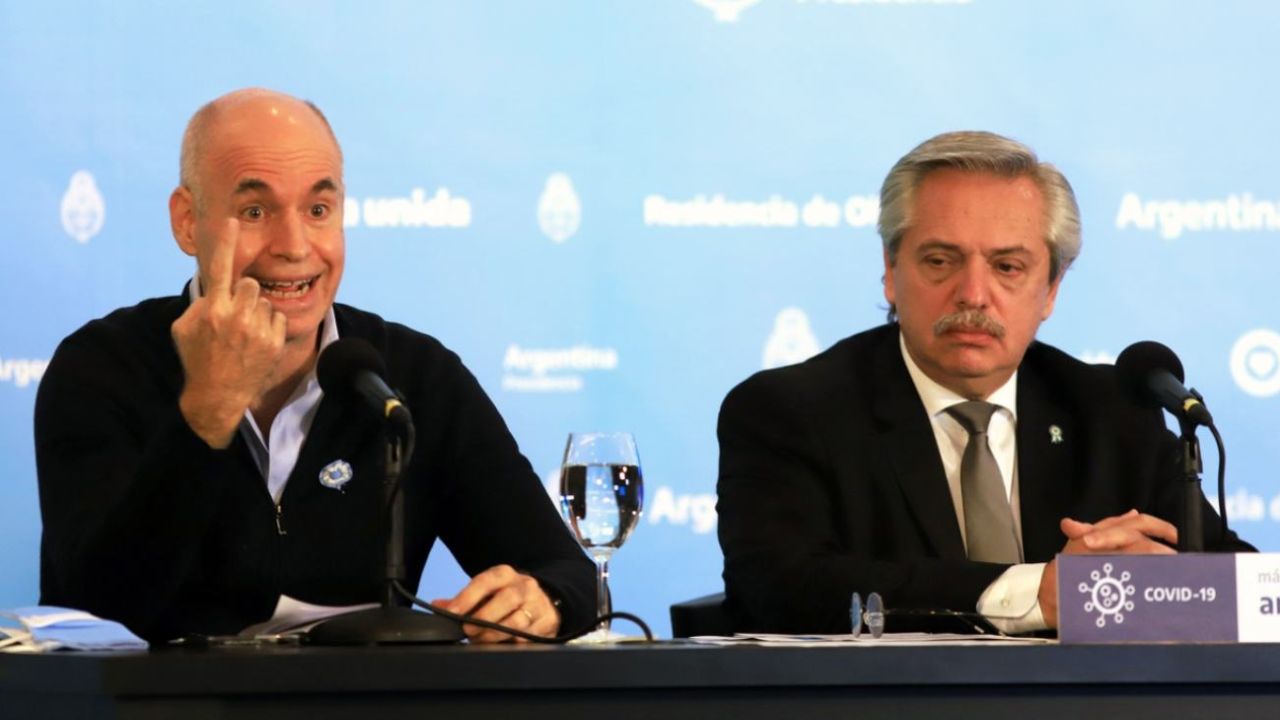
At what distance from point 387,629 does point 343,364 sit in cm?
37

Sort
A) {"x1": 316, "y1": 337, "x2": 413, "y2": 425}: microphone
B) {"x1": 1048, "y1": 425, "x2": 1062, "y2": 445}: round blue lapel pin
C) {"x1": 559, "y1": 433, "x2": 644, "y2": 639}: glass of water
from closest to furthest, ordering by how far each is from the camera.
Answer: {"x1": 316, "y1": 337, "x2": 413, "y2": 425}: microphone → {"x1": 559, "y1": 433, "x2": 644, "y2": 639}: glass of water → {"x1": 1048, "y1": 425, "x2": 1062, "y2": 445}: round blue lapel pin

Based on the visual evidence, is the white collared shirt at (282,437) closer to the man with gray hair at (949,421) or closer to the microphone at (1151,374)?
the man with gray hair at (949,421)

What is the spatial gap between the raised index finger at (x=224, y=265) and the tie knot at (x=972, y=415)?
1260 mm

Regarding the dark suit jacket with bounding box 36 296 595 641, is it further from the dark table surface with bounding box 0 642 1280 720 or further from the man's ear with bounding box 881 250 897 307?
the man's ear with bounding box 881 250 897 307

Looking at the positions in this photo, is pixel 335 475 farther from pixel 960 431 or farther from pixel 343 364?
pixel 960 431

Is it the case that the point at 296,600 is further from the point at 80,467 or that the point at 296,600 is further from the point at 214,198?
the point at 214,198

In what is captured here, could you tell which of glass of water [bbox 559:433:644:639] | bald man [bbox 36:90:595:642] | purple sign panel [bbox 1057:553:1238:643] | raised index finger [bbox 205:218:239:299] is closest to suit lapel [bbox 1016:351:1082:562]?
bald man [bbox 36:90:595:642]

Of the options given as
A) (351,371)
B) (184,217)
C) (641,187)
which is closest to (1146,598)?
(351,371)

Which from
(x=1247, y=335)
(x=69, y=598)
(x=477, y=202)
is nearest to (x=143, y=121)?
(x=477, y=202)

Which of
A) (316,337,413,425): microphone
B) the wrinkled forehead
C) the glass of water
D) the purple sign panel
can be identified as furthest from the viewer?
the wrinkled forehead

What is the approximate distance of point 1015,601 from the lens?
2.50m

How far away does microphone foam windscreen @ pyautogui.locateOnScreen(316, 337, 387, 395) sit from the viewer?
7.44 ft

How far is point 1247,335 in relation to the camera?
4250 mm

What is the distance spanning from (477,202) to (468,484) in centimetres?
133
